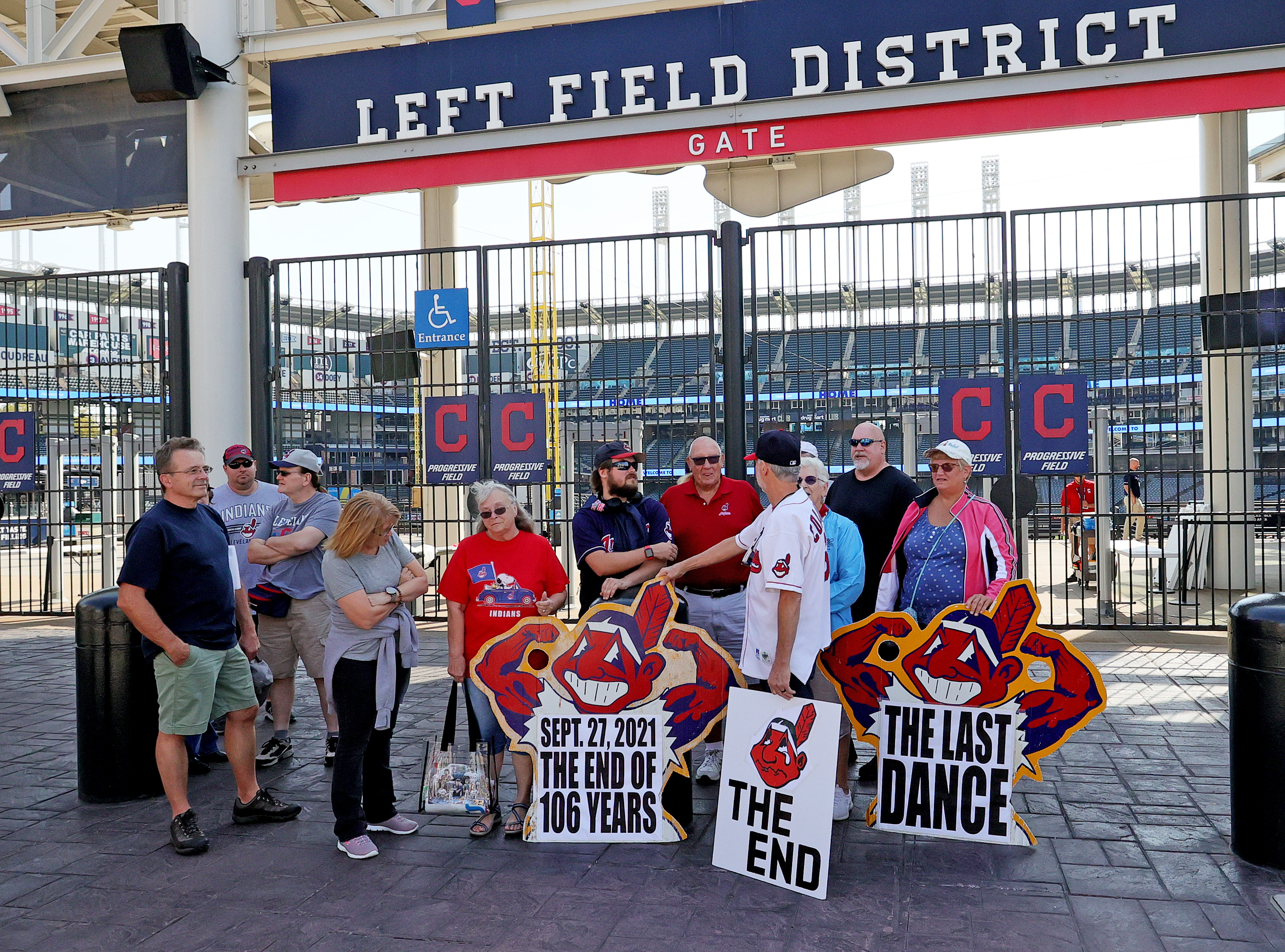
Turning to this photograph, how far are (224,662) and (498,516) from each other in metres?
1.46

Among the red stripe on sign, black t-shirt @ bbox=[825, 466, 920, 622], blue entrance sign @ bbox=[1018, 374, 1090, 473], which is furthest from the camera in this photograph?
blue entrance sign @ bbox=[1018, 374, 1090, 473]

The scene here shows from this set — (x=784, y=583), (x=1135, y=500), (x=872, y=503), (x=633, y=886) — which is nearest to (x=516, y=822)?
(x=633, y=886)

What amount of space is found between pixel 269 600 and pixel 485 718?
186 cm

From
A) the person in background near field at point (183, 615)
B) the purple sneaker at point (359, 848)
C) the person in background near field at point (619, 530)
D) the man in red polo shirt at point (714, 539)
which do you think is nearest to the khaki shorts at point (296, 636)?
the person in background near field at point (183, 615)

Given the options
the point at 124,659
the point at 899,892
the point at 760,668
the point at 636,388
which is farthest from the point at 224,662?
the point at 636,388

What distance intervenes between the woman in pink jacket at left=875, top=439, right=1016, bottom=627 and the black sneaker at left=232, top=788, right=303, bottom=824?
296cm

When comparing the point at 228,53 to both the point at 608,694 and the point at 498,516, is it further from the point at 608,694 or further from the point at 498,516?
the point at 608,694

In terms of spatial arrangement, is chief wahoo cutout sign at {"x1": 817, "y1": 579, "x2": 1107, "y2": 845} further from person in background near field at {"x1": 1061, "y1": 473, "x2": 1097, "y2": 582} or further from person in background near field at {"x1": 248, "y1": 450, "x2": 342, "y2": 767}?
person in background near field at {"x1": 1061, "y1": 473, "x2": 1097, "y2": 582}

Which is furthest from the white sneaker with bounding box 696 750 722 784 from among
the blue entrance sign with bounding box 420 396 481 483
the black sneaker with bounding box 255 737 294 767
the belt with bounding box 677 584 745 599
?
the blue entrance sign with bounding box 420 396 481 483

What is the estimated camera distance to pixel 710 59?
328 inches

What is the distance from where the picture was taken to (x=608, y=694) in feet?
15.6

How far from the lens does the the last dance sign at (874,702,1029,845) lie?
4.52 meters

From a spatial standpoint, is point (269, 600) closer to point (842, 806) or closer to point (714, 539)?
point (714, 539)

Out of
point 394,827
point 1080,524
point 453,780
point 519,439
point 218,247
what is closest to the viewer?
point 394,827
